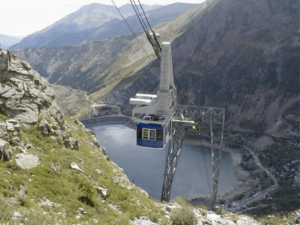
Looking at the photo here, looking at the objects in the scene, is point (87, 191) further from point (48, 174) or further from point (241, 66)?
point (241, 66)

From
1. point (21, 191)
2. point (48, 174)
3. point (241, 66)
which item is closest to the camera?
point (21, 191)

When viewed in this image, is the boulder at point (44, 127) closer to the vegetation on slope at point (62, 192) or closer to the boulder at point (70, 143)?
the vegetation on slope at point (62, 192)

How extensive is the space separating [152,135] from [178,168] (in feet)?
173

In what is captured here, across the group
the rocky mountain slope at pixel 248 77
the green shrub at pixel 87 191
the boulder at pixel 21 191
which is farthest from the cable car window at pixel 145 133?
the rocky mountain slope at pixel 248 77

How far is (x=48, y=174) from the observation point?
599 inches

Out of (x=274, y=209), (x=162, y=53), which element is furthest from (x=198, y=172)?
(x=162, y=53)

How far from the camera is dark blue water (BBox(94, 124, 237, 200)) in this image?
60.8 metres

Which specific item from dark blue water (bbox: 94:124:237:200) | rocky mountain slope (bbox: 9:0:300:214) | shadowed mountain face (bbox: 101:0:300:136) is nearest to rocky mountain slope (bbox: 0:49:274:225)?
dark blue water (bbox: 94:124:237:200)

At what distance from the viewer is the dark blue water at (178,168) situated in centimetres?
6081

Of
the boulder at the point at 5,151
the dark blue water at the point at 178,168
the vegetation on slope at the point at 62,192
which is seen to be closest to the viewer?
the vegetation on slope at the point at 62,192

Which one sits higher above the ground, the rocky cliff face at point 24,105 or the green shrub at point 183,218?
the rocky cliff face at point 24,105

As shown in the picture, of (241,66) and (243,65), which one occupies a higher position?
(243,65)

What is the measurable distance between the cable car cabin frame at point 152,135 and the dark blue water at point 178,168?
36135mm

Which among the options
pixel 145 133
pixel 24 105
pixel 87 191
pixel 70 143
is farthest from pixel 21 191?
pixel 145 133
